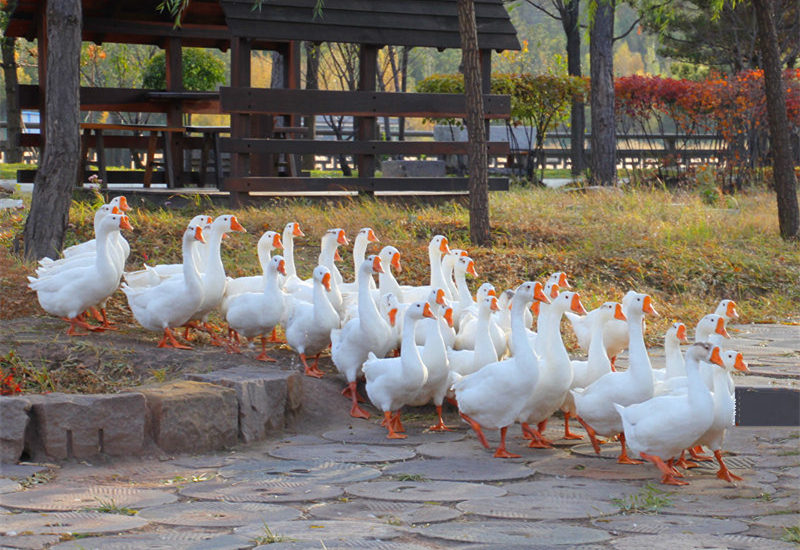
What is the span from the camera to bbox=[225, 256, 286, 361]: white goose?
284 inches

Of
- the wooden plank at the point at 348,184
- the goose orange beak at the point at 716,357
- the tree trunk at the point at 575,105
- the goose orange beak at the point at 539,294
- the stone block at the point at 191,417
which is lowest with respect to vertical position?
the stone block at the point at 191,417

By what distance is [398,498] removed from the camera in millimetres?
4820

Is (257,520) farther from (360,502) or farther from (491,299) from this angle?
(491,299)

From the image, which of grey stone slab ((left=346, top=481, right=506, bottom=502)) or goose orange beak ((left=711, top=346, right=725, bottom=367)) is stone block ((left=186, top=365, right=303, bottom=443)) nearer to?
grey stone slab ((left=346, top=481, right=506, bottom=502))

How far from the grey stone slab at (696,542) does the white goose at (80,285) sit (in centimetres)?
439

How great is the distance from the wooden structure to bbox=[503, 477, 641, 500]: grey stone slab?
8140 millimetres

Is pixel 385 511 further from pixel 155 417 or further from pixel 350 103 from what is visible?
pixel 350 103

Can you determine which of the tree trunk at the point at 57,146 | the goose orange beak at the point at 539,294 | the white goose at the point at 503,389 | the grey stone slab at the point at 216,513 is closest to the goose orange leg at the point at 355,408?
the white goose at the point at 503,389

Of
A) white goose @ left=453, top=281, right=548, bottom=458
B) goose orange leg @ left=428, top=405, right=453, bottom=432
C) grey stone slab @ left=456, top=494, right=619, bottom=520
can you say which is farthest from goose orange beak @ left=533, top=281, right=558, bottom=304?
grey stone slab @ left=456, top=494, right=619, bottom=520

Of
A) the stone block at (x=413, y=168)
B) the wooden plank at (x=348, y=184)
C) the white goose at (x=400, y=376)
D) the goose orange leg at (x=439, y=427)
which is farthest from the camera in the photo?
the stone block at (x=413, y=168)

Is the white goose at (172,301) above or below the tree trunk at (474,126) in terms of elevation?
below

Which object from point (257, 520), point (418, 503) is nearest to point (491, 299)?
point (418, 503)

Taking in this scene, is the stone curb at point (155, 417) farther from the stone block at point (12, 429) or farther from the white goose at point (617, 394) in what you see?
the white goose at point (617, 394)

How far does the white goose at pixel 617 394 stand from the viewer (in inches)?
221
